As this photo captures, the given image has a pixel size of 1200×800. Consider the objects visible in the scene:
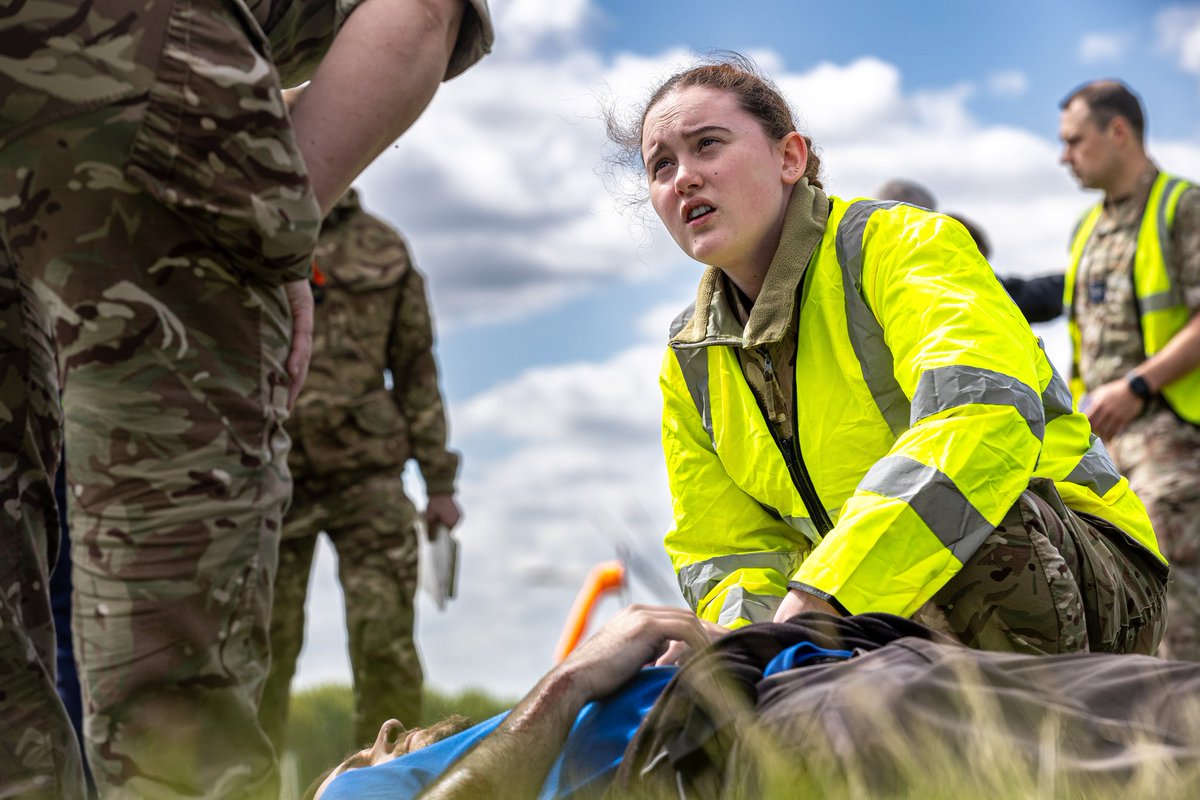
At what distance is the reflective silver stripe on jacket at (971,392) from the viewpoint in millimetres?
2670

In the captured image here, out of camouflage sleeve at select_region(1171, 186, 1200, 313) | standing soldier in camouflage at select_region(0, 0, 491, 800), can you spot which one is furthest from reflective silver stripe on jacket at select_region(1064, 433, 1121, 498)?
camouflage sleeve at select_region(1171, 186, 1200, 313)

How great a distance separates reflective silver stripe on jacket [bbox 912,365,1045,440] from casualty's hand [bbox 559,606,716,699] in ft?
2.23

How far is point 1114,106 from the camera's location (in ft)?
21.6

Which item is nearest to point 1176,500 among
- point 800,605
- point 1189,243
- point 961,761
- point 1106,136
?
point 1189,243

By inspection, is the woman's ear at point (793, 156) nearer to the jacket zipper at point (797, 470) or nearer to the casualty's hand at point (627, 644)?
the jacket zipper at point (797, 470)

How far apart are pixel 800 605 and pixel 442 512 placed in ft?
15.8

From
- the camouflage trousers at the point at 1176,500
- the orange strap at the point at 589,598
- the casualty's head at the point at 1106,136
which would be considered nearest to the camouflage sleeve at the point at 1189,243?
the casualty's head at the point at 1106,136

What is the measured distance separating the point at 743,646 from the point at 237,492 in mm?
816

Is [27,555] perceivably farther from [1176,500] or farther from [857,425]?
[1176,500]

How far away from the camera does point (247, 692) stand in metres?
1.89

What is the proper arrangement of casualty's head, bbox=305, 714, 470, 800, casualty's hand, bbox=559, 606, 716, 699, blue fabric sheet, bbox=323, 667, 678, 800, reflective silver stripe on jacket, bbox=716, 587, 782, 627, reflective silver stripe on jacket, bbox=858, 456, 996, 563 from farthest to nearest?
1. reflective silver stripe on jacket, bbox=716, 587, 782, 627
2. reflective silver stripe on jacket, bbox=858, 456, 996, 563
3. casualty's head, bbox=305, 714, 470, 800
4. casualty's hand, bbox=559, 606, 716, 699
5. blue fabric sheet, bbox=323, 667, 678, 800

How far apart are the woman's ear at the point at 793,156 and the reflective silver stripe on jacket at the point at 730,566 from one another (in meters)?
0.90

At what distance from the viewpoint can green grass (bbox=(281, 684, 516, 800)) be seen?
939cm

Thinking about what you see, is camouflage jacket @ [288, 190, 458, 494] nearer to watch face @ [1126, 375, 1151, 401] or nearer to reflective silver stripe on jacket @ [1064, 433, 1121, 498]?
watch face @ [1126, 375, 1151, 401]
